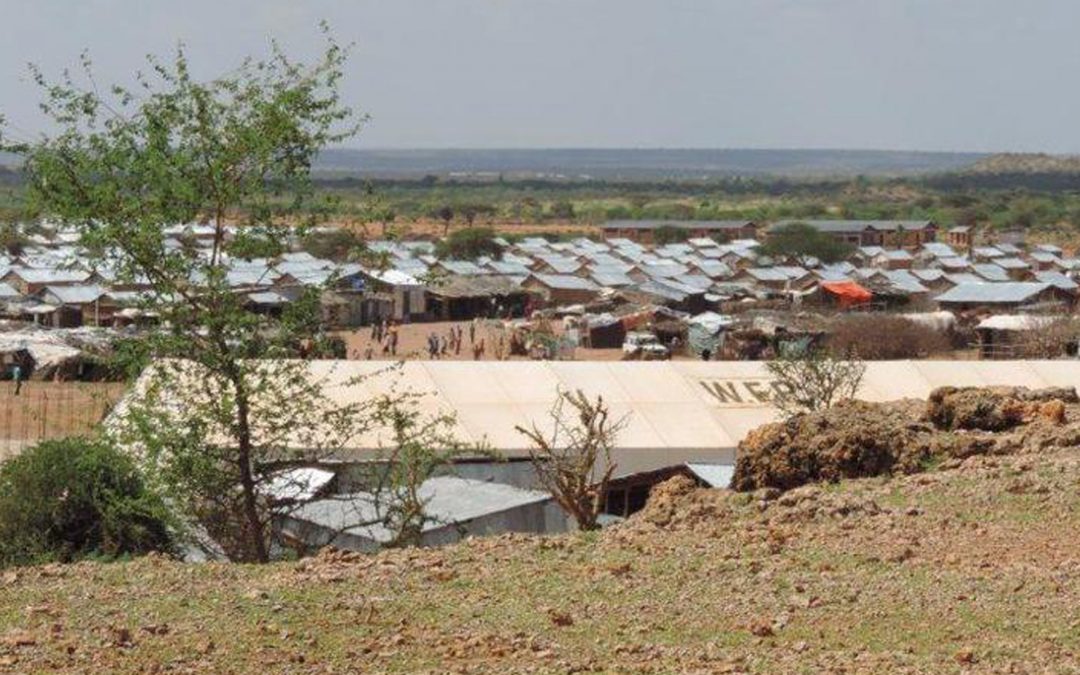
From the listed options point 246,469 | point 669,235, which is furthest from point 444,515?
point 669,235

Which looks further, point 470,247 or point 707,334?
point 470,247

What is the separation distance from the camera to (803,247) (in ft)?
198

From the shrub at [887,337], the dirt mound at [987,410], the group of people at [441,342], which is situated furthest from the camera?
the shrub at [887,337]

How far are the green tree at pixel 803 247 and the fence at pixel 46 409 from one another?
110ft

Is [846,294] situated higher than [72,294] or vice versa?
[846,294]

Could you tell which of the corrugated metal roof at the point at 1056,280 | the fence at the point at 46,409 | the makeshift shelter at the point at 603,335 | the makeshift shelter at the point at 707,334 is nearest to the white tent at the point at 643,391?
the fence at the point at 46,409

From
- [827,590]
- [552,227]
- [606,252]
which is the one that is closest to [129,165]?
[827,590]

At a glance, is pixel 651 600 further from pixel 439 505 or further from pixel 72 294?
pixel 72 294

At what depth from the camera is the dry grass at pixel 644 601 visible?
5793 mm

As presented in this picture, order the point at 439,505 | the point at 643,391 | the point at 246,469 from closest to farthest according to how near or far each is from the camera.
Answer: the point at 246,469 < the point at 439,505 < the point at 643,391

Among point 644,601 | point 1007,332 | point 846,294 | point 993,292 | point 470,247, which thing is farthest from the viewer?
point 470,247

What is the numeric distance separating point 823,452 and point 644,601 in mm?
3149

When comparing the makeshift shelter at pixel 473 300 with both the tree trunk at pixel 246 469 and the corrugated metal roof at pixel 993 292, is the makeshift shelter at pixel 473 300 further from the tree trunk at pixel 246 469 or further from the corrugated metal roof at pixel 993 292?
the tree trunk at pixel 246 469

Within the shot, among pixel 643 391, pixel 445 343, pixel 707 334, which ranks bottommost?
pixel 445 343
